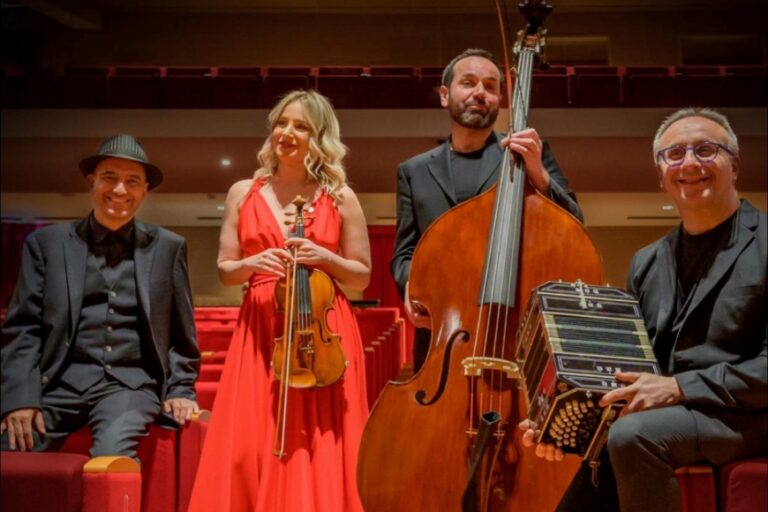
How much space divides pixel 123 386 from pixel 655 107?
6.46 meters

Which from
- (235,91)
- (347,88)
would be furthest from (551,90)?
(235,91)

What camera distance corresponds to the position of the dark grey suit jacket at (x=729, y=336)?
1175 millimetres

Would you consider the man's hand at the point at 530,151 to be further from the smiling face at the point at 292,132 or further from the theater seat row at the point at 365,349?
the theater seat row at the point at 365,349

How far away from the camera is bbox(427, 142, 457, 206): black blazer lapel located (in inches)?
69.0

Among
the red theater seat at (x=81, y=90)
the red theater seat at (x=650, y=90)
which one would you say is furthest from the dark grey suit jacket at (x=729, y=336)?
the red theater seat at (x=81, y=90)

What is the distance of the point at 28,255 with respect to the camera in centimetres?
163

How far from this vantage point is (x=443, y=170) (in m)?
1.78

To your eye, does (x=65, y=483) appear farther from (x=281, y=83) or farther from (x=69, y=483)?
(x=281, y=83)

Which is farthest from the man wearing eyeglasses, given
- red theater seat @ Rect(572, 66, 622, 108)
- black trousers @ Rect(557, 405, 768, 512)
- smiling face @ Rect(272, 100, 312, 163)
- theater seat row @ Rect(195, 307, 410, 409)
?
red theater seat @ Rect(572, 66, 622, 108)

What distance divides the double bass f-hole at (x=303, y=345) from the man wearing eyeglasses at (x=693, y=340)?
0.52 meters

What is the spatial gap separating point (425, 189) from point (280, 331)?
475 millimetres

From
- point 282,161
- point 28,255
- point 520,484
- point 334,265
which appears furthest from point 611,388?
point 28,255

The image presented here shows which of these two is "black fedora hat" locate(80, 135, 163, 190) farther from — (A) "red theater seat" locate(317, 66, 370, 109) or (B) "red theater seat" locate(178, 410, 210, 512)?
(A) "red theater seat" locate(317, 66, 370, 109)

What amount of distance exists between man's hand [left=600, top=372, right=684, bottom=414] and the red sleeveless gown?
711mm
